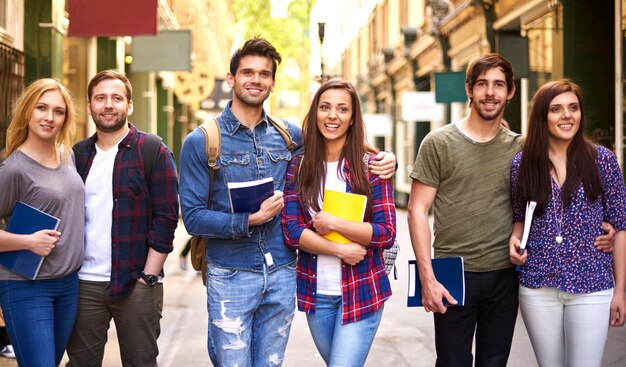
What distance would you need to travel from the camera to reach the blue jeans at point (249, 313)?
13.5 ft

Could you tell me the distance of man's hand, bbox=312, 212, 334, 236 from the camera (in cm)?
400

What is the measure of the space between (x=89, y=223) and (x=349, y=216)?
1414 mm

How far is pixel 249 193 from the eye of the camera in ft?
13.1

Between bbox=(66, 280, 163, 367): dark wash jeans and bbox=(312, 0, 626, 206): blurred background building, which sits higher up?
bbox=(312, 0, 626, 206): blurred background building

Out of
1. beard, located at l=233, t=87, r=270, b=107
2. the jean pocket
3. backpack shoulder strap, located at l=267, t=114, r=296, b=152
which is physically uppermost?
beard, located at l=233, t=87, r=270, b=107

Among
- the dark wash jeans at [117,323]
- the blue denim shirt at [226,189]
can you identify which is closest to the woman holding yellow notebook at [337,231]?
the blue denim shirt at [226,189]

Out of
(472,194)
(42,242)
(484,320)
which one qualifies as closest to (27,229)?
(42,242)

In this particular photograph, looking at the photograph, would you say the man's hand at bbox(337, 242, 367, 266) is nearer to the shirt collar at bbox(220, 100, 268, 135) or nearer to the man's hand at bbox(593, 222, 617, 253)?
the shirt collar at bbox(220, 100, 268, 135)

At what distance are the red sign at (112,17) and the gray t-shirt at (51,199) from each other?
4.70m

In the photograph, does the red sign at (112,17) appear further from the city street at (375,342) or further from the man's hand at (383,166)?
the man's hand at (383,166)

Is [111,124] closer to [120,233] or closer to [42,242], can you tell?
[120,233]

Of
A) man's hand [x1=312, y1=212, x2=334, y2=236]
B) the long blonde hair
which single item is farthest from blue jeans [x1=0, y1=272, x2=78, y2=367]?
man's hand [x1=312, y1=212, x2=334, y2=236]

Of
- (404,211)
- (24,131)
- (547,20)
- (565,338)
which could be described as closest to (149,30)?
(24,131)

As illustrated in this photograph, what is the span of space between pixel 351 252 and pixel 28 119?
1830 mm
